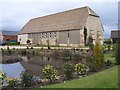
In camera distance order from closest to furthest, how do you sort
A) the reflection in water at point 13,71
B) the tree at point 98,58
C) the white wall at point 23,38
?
the tree at point 98,58 → the reflection in water at point 13,71 → the white wall at point 23,38

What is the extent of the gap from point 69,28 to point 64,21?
4904 mm

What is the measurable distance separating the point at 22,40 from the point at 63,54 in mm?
46102

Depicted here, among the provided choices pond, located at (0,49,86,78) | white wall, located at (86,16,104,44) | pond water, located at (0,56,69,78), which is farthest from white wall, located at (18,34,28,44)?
pond water, located at (0,56,69,78)

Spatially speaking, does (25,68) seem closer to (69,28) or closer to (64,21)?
(69,28)

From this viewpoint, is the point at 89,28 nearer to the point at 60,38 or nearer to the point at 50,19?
the point at 60,38

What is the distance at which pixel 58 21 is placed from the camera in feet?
193

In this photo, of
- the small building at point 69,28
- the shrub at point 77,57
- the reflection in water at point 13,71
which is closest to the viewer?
the reflection in water at point 13,71

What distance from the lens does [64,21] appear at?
56500mm

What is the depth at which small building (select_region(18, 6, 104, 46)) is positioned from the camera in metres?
50.7

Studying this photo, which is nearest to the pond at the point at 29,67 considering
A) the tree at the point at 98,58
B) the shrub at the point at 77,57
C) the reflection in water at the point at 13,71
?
the reflection in water at the point at 13,71

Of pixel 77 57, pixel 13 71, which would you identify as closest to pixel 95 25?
pixel 77 57

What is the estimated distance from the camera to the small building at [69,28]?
5072 cm

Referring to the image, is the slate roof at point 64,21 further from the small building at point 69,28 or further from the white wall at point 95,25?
the white wall at point 95,25

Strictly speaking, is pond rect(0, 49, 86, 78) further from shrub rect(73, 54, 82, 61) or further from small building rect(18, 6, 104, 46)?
small building rect(18, 6, 104, 46)
